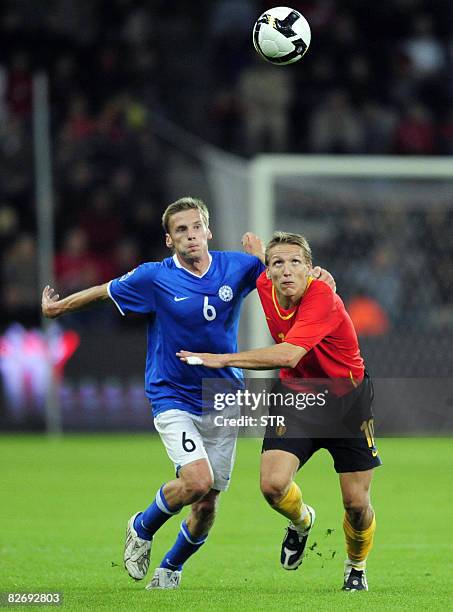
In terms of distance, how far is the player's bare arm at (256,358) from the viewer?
6.76 m

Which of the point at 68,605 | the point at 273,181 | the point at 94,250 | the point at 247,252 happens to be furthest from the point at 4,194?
the point at 68,605

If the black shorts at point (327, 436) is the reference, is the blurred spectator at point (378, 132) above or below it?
above

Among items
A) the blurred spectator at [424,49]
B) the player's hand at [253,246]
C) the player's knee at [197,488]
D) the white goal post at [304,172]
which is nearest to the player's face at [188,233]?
Result: the player's hand at [253,246]

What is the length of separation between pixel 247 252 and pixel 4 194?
36.1 ft

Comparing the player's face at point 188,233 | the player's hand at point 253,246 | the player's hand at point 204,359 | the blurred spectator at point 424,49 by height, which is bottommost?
the player's hand at point 204,359

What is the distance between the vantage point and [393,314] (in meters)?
16.1

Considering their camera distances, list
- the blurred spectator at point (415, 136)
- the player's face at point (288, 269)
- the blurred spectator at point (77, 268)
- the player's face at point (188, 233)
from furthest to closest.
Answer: the blurred spectator at point (415, 136) < the blurred spectator at point (77, 268) < the player's face at point (188, 233) < the player's face at point (288, 269)

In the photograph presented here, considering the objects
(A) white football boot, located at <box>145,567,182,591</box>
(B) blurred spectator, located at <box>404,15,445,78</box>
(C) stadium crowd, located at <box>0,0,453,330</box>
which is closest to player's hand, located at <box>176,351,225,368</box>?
(A) white football boot, located at <box>145,567,182,591</box>

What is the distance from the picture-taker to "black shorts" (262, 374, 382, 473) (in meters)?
7.09

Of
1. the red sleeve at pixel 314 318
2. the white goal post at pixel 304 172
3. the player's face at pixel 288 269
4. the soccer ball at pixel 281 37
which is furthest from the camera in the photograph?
the white goal post at pixel 304 172

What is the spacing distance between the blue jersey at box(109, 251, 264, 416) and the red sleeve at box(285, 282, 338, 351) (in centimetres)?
57

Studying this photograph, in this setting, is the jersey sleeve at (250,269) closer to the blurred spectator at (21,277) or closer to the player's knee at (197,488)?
the player's knee at (197,488)

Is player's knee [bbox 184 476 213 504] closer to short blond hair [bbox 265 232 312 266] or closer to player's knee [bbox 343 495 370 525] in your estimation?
player's knee [bbox 343 495 370 525]

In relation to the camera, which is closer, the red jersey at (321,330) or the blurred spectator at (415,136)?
the red jersey at (321,330)
